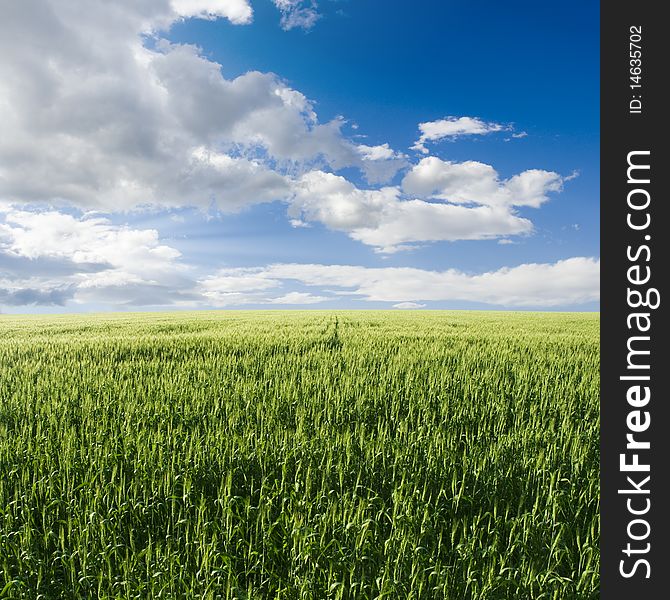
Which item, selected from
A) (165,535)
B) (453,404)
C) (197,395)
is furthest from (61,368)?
(453,404)

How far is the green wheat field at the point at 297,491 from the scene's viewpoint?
335 centimetres

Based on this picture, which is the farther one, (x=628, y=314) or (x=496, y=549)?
(x=496, y=549)

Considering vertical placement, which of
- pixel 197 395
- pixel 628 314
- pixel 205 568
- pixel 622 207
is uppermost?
pixel 622 207

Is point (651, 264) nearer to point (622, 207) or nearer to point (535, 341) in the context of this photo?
point (622, 207)

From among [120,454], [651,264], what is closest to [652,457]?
[651,264]

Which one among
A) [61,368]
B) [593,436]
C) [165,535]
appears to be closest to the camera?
[165,535]

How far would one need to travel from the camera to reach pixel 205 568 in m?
3.28

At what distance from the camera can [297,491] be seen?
4.34 metres

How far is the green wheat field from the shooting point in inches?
132

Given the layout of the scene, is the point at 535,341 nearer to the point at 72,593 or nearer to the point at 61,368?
the point at 61,368

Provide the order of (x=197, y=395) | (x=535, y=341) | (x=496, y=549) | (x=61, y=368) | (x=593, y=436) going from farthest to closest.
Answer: (x=535, y=341), (x=61, y=368), (x=197, y=395), (x=593, y=436), (x=496, y=549)

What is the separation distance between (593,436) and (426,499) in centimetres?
321

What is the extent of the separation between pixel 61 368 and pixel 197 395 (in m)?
5.07

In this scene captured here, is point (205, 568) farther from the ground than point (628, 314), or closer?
closer
